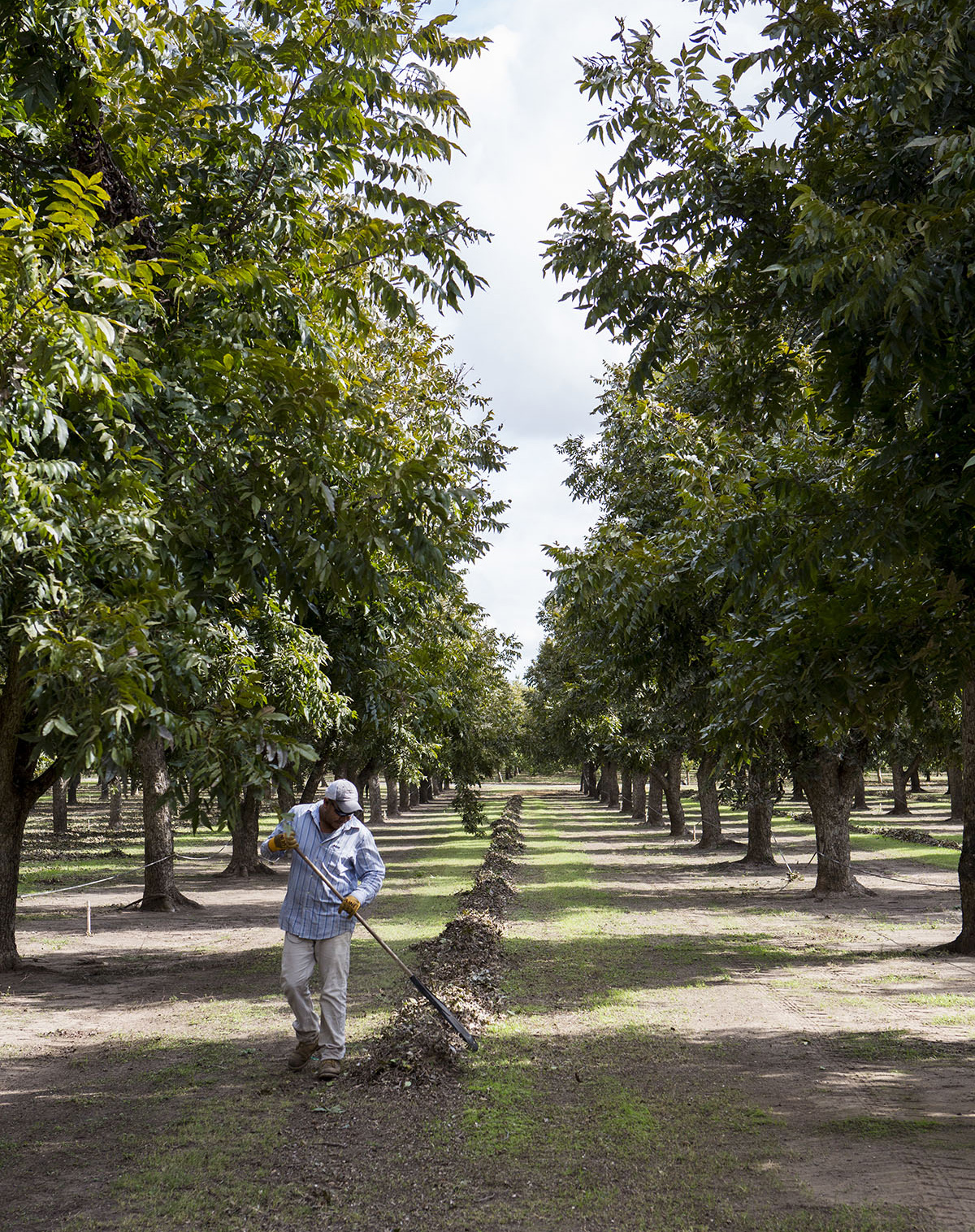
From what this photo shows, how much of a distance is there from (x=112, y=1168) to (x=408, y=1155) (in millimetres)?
1658

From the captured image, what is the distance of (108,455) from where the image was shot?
4832 millimetres

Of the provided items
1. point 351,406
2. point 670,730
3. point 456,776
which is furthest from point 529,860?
point 351,406

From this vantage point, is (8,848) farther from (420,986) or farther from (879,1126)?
(879,1126)

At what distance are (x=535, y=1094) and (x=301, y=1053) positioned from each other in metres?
1.85

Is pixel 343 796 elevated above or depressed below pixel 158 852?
above

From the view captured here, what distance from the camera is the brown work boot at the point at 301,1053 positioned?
775 cm

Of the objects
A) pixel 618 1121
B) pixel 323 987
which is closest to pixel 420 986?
pixel 323 987

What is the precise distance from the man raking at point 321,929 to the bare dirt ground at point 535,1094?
0.29m

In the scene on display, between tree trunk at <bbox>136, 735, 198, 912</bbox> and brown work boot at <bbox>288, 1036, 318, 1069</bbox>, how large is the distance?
9701 millimetres

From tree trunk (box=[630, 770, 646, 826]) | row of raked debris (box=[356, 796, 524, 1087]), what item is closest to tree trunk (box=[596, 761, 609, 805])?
tree trunk (box=[630, 770, 646, 826])

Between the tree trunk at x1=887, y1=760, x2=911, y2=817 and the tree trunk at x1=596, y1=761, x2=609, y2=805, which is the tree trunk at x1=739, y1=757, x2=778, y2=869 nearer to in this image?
the tree trunk at x1=887, y1=760, x2=911, y2=817

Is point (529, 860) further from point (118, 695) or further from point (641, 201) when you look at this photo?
point (118, 695)

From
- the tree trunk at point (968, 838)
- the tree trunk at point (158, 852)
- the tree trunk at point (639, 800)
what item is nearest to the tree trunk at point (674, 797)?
the tree trunk at point (639, 800)

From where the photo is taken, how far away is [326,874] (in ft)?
25.7
